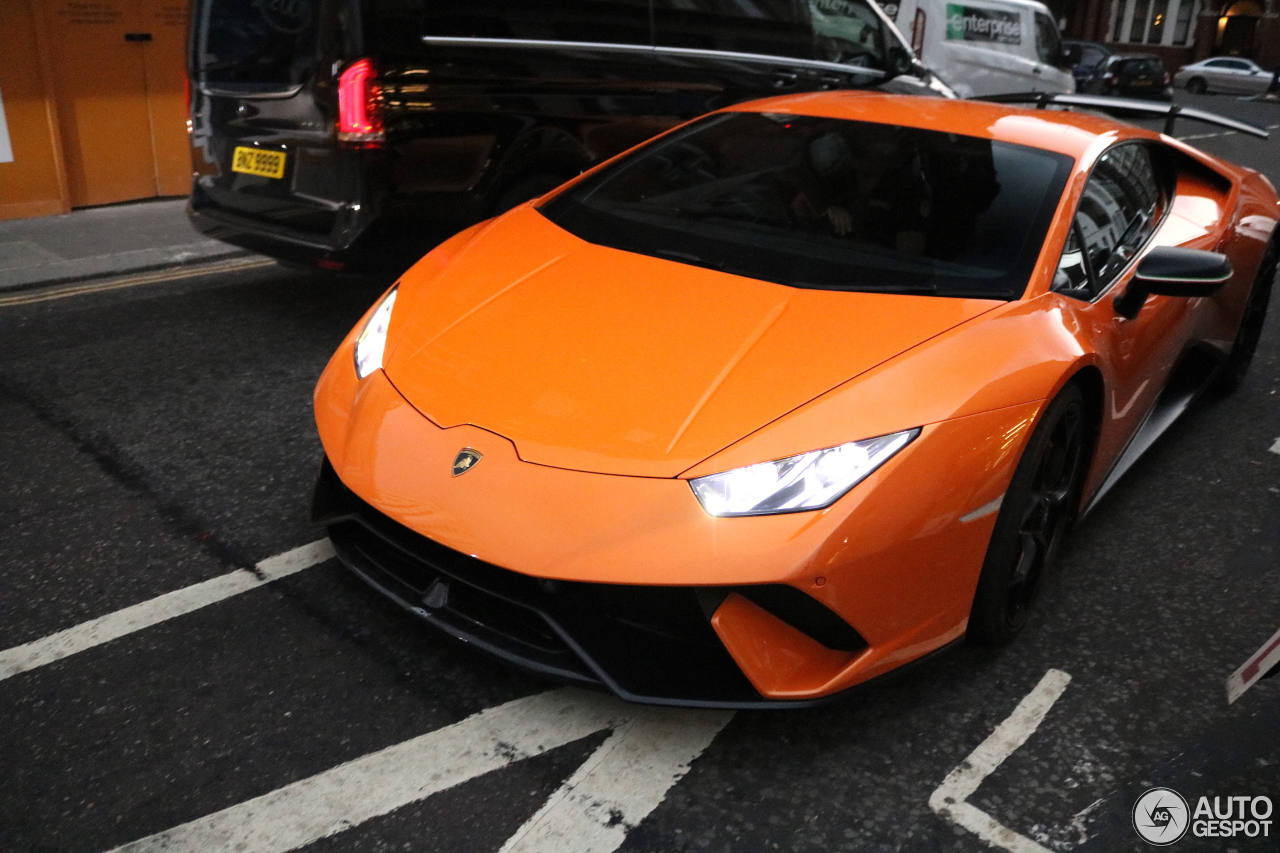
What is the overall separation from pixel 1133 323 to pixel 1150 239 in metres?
0.55

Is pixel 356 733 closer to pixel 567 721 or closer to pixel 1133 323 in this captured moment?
pixel 567 721

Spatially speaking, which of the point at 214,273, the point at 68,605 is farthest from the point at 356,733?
the point at 214,273

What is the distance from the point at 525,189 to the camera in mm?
5230

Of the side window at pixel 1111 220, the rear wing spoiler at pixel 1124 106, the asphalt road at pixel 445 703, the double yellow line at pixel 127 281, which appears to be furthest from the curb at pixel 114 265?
the side window at pixel 1111 220

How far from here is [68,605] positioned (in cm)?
288

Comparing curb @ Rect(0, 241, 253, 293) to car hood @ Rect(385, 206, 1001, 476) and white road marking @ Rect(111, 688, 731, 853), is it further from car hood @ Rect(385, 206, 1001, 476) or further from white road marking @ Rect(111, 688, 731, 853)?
white road marking @ Rect(111, 688, 731, 853)

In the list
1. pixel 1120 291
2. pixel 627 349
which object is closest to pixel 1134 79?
pixel 1120 291

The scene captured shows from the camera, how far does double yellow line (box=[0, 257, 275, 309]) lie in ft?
18.6

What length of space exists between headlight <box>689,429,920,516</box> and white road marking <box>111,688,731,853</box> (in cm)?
59

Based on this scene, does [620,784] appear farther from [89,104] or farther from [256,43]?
[89,104]

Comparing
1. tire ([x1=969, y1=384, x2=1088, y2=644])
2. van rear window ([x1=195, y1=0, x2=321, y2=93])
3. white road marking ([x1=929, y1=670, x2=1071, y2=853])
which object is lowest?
white road marking ([x1=929, y1=670, x2=1071, y2=853])

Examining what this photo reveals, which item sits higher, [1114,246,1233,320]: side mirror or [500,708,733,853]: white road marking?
[1114,246,1233,320]: side mirror

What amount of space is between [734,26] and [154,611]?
454cm

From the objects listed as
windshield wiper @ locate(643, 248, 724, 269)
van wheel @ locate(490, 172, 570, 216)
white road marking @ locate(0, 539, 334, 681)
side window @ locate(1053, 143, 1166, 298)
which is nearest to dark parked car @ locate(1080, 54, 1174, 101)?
van wheel @ locate(490, 172, 570, 216)
